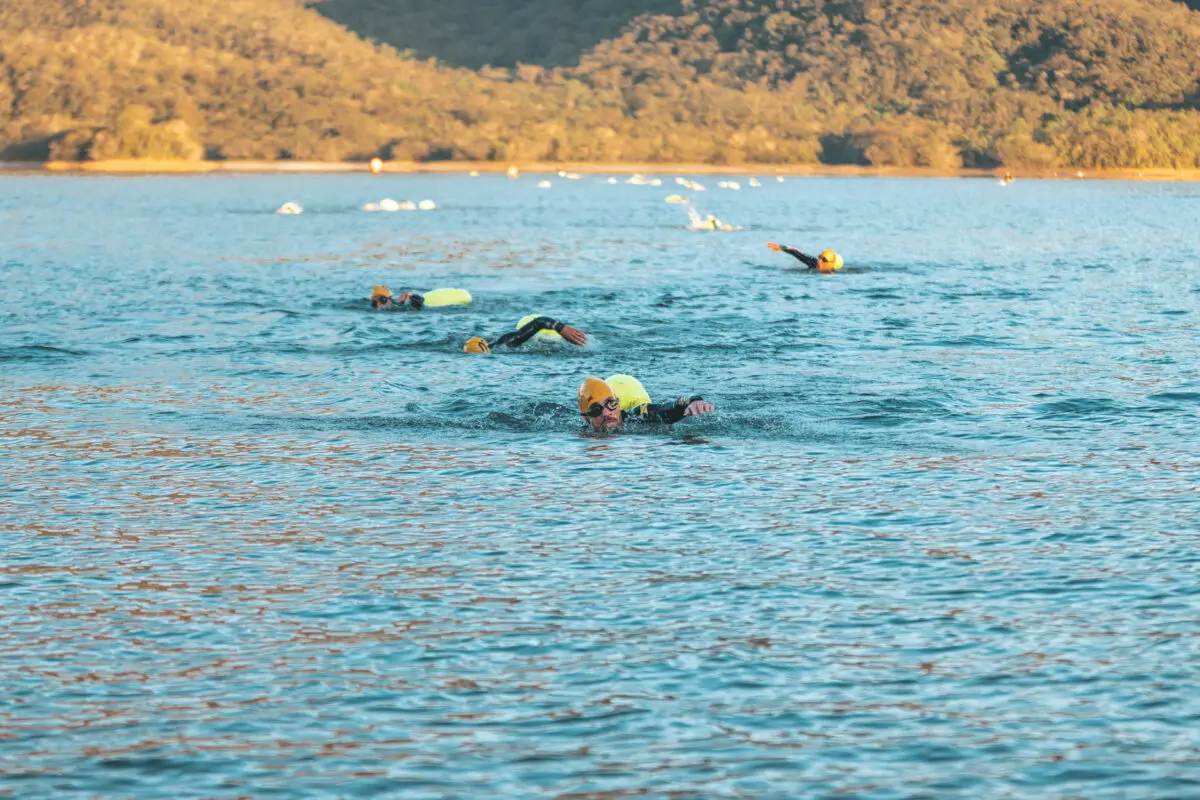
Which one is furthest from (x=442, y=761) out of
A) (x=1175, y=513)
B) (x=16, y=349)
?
(x=16, y=349)

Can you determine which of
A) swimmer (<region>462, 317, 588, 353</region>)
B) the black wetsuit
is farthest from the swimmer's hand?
the black wetsuit

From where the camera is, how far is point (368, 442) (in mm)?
24547

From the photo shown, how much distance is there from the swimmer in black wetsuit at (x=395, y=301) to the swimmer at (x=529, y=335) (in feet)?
25.4

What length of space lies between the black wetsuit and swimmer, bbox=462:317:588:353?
775 centimetres

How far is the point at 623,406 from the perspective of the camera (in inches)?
1025

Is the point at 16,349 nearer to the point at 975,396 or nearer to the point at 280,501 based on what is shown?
the point at 280,501

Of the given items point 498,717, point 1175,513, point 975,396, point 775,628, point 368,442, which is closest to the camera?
point 498,717

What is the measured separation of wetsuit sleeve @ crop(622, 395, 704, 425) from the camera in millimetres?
25469

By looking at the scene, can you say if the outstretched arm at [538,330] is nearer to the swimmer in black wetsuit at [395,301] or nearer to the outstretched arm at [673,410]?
the outstretched arm at [673,410]

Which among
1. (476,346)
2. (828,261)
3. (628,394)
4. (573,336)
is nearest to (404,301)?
(476,346)

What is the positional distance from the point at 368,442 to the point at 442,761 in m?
13.4

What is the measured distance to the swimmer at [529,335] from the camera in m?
32.3

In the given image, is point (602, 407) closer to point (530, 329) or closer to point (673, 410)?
point (673, 410)

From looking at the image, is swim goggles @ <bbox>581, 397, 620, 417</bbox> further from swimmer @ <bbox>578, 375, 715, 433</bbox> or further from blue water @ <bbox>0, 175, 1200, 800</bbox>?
blue water @ <bbox>0, 175, 1200, 800</bbox>
